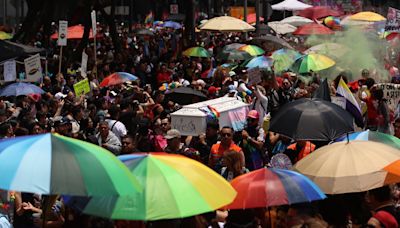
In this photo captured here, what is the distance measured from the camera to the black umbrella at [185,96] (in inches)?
659

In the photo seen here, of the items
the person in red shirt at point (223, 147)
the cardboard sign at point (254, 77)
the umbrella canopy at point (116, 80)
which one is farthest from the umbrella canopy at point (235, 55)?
the person in red shirt at point (223, 147)

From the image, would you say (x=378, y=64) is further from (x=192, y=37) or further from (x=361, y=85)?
(x=192, y=37)

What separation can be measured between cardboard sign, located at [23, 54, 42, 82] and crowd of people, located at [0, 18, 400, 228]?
477 millimetres

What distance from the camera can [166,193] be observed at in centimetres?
664

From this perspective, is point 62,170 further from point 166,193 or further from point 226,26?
point 226,26

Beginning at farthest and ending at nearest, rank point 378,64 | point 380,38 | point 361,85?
point 380,38
point 378,64
point 361,85

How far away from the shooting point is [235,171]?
29.6 ft

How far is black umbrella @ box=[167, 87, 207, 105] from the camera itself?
659 inches

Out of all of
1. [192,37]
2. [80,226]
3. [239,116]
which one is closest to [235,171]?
[80,226]

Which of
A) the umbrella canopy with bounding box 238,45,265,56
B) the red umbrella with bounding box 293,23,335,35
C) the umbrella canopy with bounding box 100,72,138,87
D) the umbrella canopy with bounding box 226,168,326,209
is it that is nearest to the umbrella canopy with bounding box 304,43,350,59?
the umbrella canopy with bounding box 238,45,265,56

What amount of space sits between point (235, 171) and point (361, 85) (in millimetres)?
10148

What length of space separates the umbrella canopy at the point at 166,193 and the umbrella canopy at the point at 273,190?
0.30 metres

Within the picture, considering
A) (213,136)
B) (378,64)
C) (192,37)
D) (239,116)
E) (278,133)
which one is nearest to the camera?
(278,133)

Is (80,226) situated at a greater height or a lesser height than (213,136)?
greater
